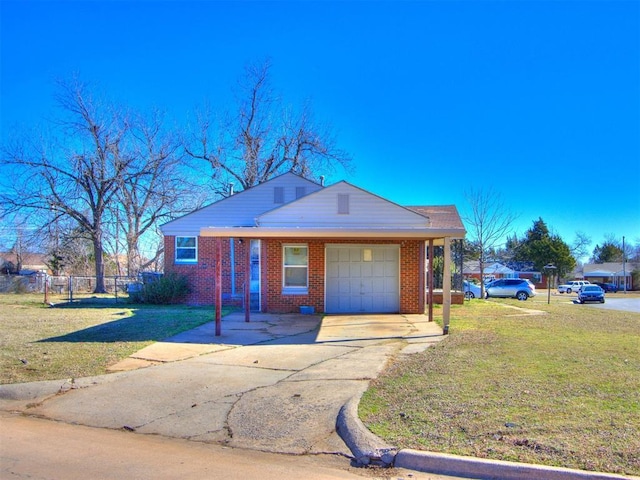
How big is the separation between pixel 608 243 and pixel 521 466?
99.7 m

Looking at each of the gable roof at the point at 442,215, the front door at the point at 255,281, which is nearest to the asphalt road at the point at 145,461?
the front door at the point at 255,281

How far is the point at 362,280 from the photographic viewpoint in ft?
56.0

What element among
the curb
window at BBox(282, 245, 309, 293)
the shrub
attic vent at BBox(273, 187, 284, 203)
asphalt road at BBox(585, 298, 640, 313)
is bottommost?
asphalt road at BBox(585, 298, 640, 313)

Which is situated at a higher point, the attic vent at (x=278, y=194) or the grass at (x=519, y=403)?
the attic vent at (x=278, y=194)

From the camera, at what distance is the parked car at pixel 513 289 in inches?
1501

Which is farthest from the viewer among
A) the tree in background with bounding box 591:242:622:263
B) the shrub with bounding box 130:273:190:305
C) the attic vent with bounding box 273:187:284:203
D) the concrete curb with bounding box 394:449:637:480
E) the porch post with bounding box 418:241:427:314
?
the tree in background with bounding box 591:242:622:263

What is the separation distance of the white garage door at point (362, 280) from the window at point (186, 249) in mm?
7110

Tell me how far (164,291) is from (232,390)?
14280 millimetres

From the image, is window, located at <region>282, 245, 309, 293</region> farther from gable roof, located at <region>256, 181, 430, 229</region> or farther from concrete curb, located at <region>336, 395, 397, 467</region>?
concrete curb, located at <region>336, 395, 397, 467</region>

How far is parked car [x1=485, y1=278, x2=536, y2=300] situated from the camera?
38125mm

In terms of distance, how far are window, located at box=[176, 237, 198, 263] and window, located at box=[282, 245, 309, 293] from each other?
594 cm

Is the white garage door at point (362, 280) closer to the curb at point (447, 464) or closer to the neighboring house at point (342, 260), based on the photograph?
the neighboring house at point (342, 260)

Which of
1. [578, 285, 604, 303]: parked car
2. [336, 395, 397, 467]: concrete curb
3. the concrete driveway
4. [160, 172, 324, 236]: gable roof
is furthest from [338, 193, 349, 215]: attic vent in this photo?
[578, 285, 604, 303]: parked car

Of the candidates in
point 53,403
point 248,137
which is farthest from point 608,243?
point 53,403
